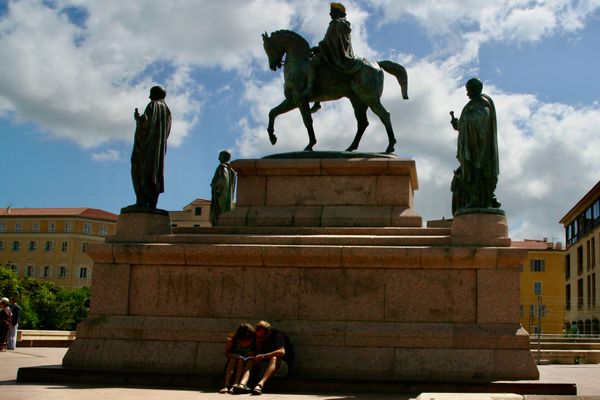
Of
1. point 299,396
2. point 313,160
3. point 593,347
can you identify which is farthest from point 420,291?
point 593,347

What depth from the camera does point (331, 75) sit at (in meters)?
15.6

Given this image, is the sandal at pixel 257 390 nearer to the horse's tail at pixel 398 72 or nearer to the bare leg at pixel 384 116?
the bare leg at pixel 384 116

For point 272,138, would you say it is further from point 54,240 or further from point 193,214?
point 54,240

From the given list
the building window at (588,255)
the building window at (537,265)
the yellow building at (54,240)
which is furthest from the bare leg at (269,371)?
the yellow building at (54,240)

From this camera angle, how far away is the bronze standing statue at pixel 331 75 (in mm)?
15320

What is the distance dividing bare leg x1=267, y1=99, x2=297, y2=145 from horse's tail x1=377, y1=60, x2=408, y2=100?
2.09 metres

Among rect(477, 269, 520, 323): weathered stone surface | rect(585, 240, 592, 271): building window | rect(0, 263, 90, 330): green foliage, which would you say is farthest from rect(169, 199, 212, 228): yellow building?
rect(477, 269, 520, 323): weathered stone surface

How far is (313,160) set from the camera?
47.3 ft

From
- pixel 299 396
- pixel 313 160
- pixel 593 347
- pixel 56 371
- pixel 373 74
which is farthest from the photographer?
pixel 593 347

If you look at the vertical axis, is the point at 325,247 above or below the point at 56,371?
above

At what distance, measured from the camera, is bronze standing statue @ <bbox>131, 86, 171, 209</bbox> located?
1344cm

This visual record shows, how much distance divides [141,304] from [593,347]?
717 inches

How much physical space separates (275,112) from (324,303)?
217 inches

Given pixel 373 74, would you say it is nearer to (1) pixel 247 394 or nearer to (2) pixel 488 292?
(2) pixel 488 292
